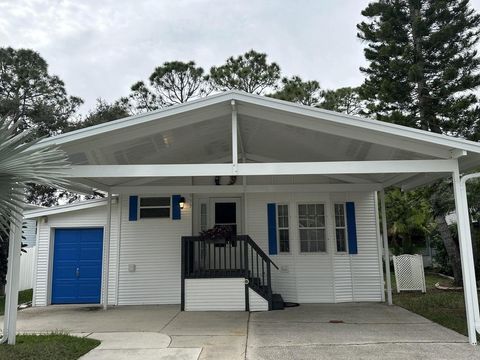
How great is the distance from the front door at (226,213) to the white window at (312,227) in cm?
147

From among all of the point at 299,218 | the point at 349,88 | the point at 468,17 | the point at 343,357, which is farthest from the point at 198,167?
the point at 349,88

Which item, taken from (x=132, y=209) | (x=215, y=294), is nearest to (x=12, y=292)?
(x=215, y=294)

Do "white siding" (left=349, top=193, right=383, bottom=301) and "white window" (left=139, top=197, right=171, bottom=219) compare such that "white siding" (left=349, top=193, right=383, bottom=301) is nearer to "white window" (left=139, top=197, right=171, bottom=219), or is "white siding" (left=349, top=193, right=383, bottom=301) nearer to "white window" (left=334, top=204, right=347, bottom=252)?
"white window" (left=334, top=204, right=347, bottom=252)

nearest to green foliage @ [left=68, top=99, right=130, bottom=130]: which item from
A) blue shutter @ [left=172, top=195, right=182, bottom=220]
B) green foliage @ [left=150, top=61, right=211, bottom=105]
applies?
green foliage @ [left=150, top=61, right=211, bottom=105]

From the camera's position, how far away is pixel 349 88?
17328mm

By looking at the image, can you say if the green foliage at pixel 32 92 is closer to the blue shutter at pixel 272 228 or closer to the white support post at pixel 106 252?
the white support post at pixel 106 252

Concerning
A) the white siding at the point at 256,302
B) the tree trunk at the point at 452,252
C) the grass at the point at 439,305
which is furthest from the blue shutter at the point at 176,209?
the tree trunk at the point at 452,252

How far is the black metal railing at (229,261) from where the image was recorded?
8484 millimetres

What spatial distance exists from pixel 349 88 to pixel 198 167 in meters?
13.2

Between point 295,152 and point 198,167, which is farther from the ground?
point 295,152

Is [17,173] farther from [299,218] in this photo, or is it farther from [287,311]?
[299,218]

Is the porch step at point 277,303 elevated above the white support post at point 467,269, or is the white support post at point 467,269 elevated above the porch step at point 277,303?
the white support post at point 467,269

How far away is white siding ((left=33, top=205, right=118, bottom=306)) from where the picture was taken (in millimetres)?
9531

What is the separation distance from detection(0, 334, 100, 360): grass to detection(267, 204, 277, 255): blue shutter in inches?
183
